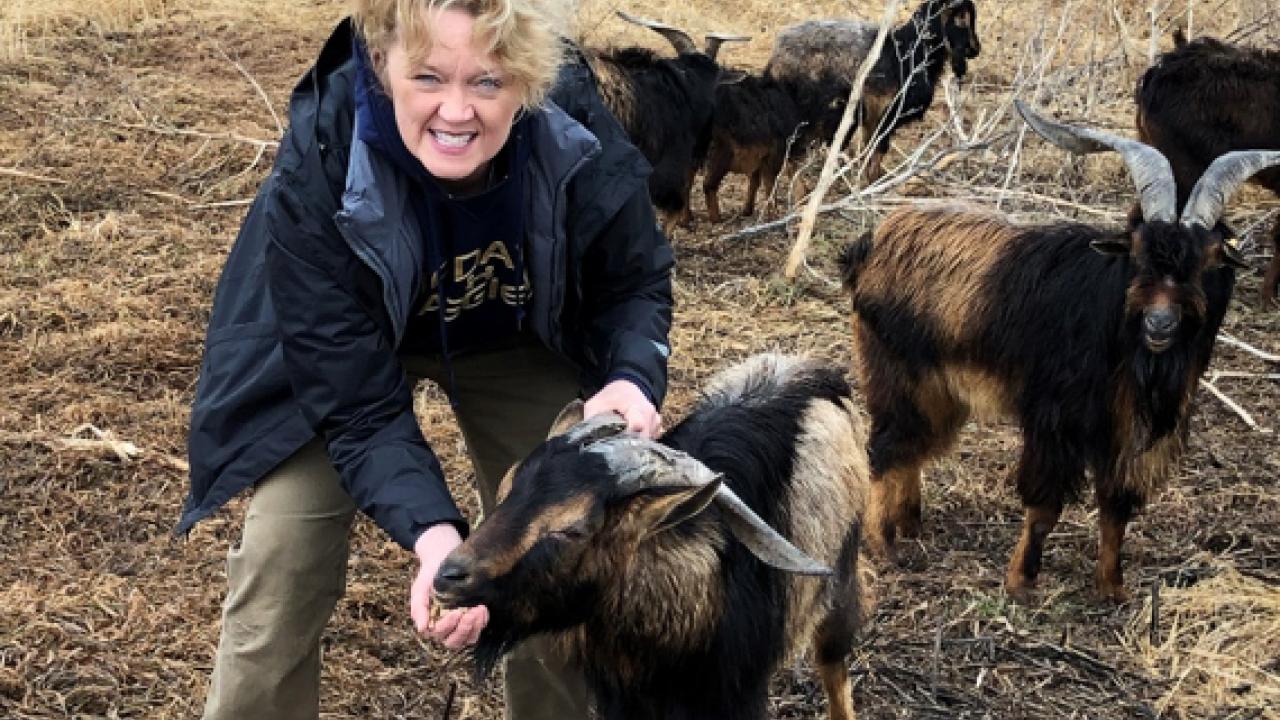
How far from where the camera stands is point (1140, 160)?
5289mm

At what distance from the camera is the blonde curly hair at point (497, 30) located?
248 cm

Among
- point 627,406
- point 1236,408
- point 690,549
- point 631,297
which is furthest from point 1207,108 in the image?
point 627,406

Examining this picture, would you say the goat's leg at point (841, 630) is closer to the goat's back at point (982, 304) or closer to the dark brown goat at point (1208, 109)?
the goat's back at point (982, 304)

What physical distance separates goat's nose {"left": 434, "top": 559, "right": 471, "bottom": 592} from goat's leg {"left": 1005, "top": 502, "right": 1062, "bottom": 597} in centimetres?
338

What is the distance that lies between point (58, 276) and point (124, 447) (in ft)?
8.56

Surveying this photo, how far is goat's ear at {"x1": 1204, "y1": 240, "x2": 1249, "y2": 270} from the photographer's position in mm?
4891

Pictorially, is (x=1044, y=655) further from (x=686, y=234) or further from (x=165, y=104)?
(x=165, y=104)

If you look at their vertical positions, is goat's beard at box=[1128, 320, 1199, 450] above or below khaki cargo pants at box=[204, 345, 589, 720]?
below

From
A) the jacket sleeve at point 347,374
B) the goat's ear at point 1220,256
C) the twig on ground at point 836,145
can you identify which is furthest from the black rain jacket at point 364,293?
the twig on ground at point 836,145

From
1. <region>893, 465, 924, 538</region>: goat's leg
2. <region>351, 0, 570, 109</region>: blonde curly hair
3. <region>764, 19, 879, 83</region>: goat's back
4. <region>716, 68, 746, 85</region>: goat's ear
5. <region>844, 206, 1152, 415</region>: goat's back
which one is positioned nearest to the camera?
<region>351, 0, 570, 109</region>: blonde curly hair

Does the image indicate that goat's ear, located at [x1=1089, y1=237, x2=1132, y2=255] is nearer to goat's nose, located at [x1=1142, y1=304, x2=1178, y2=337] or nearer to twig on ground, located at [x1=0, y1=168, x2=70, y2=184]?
goat's nose, located at [x1=1142, y1=304, x2=1178, y2=337]

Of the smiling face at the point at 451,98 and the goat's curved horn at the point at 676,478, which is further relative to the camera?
the goat's curved horn at the point at 676,478

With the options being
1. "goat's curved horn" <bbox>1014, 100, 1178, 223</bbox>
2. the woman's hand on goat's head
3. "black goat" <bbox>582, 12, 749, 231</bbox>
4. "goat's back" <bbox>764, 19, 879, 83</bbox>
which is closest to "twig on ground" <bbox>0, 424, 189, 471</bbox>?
the woman's hand on goat's head

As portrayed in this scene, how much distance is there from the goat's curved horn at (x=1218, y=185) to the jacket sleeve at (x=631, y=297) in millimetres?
2723
